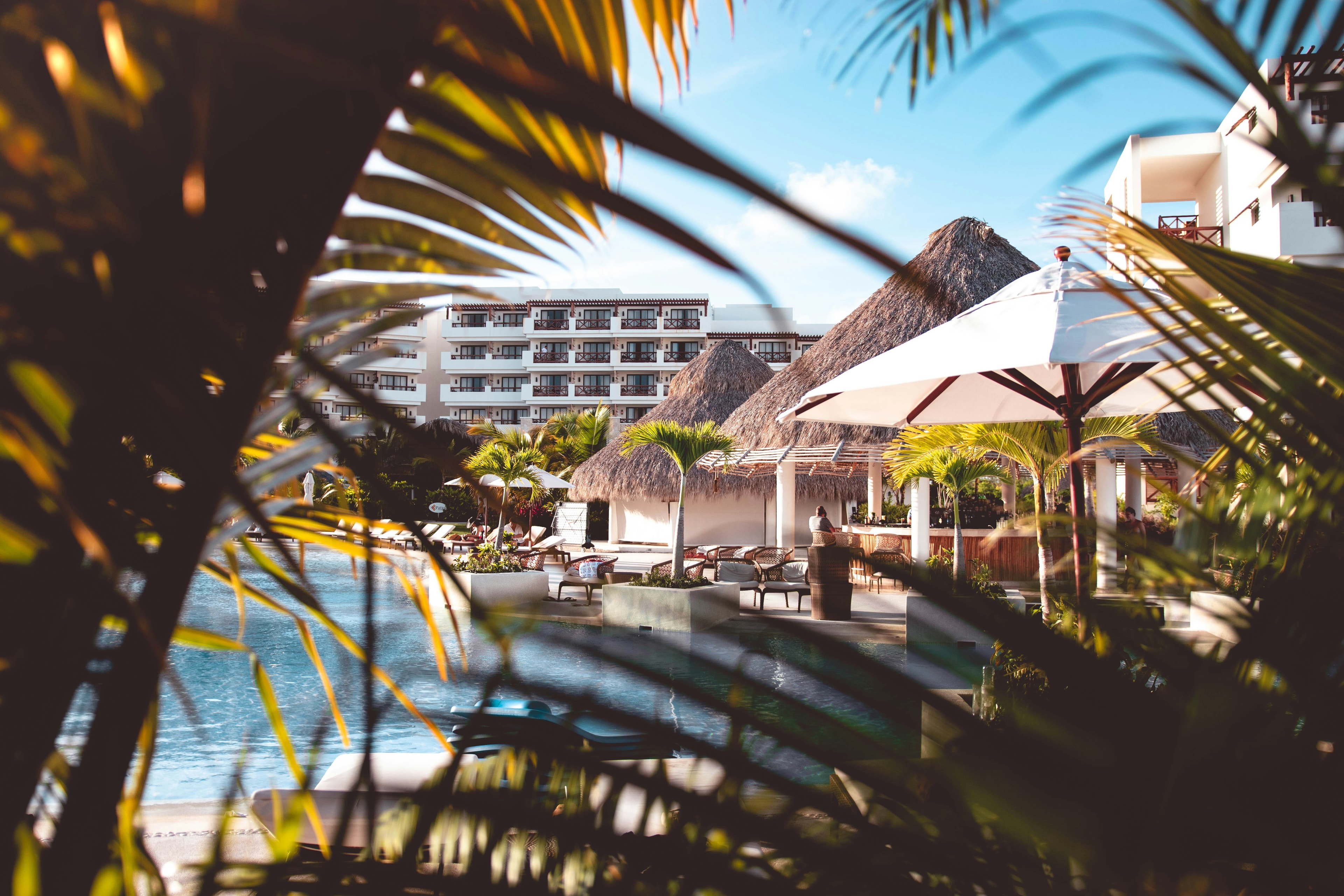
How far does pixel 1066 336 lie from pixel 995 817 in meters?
3.97

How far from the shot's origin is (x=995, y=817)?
462mm

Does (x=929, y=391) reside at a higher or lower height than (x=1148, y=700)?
higher

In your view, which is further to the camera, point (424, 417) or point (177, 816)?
point (424, 417)

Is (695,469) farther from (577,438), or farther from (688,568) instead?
(688,568)

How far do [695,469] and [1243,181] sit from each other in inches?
570

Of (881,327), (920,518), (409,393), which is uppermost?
(409,393)

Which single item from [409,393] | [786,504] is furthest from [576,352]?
[786,504]

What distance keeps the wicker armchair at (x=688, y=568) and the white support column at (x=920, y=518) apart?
331 centimetres

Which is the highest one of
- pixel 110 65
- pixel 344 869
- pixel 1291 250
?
pixel 1291 250

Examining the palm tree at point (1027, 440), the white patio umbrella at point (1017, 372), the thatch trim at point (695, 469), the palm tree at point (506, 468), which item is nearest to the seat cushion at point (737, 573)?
the palm tree at point (1027, 440)

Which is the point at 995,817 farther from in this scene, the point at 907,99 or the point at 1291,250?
the point at 1291,250

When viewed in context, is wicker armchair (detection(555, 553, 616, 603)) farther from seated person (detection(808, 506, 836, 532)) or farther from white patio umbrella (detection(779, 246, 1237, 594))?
white patio umbrella (detection(779, 246, 1237, 594))

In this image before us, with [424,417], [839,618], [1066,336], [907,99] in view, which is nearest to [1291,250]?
[839,618]

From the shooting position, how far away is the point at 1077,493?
452cm
